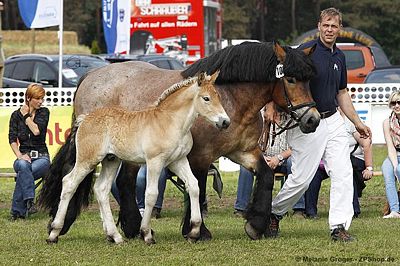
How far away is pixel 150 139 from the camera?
30.8 feet

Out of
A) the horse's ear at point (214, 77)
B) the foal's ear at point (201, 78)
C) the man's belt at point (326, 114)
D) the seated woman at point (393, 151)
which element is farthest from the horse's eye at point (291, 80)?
the seated woman at point (393, 151)

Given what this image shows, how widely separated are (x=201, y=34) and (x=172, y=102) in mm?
26166

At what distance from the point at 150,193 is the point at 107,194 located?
63 centimetres

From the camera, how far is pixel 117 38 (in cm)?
2458

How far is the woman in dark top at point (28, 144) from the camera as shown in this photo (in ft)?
40.8

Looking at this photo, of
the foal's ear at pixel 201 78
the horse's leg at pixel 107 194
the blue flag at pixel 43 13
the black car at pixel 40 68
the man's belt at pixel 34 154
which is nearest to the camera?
the foal's ear at pixel 201 78

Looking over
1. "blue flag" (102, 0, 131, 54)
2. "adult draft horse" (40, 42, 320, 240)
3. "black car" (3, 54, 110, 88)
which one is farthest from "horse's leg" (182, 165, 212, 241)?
"black car" (3, 54, 110, 88)

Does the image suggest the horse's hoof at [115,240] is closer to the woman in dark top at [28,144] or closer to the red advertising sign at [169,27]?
the woman in dark top at [28,144]

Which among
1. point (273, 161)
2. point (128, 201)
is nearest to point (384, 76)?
point (273, 161)

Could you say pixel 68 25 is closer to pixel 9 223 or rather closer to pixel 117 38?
pixel 117 38

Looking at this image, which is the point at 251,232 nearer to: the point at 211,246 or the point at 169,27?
the point at 211,246

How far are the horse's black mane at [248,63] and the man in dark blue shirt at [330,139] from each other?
0.23m

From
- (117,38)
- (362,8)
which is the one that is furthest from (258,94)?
(362,8)

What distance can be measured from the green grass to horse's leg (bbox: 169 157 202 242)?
0.40ft
